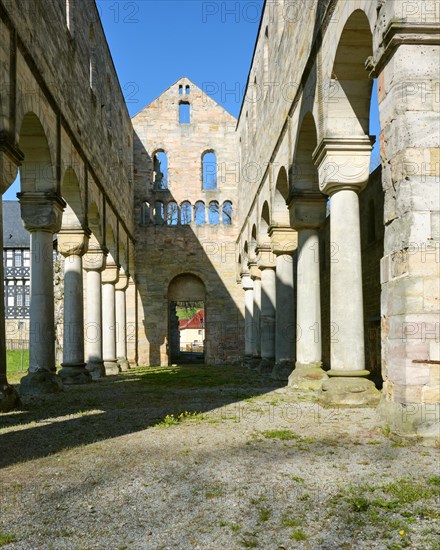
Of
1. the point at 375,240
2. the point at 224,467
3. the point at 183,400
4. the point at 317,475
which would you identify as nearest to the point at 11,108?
the point at 183,400

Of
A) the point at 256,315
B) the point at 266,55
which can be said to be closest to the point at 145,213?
the point at 256,315

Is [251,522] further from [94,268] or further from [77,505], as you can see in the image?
[94,268]

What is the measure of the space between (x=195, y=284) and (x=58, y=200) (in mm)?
15688

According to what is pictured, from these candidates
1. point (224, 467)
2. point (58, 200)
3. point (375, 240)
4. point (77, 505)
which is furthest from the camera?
point (375, 240)

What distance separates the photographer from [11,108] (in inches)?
328

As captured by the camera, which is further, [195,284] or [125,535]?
[195,284]

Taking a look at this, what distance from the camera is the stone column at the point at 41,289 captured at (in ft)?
35.4

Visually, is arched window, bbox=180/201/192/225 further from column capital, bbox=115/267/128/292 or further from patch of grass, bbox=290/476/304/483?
patch of grass, bbox=290/476/304/483

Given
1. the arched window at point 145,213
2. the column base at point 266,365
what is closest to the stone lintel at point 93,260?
the column base at point 266,365

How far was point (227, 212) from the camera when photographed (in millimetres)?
26375

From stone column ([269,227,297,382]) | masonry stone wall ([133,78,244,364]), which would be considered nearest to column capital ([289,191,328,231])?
stone column ([269,227,297,382])

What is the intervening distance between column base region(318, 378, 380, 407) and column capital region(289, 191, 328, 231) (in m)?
3.97

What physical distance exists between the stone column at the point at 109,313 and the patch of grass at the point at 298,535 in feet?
55.1

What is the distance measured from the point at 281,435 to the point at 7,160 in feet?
16.9
